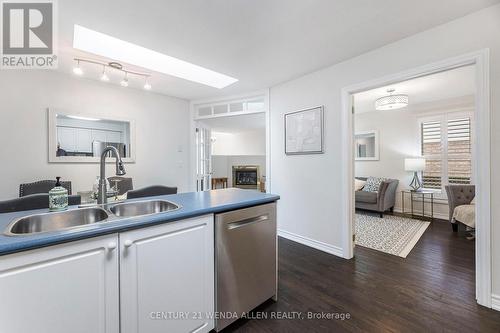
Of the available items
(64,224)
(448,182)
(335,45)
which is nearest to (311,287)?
(64,224)

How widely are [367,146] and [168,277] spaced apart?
564cm

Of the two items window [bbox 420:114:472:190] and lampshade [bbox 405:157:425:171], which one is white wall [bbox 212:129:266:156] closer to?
lampshade [bbox 405:157:425:171]

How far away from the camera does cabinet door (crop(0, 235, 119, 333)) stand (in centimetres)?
83

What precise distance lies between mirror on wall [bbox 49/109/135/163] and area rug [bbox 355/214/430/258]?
3.97 meters

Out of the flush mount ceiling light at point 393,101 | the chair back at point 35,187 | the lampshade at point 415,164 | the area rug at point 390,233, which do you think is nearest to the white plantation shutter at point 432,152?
the lampshade at point 415,164

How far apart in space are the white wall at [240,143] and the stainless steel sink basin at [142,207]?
19.7ft

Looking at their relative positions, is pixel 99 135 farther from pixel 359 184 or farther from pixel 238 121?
pixel 359 184

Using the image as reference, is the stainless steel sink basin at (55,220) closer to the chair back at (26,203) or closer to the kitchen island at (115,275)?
the kitchen island at (115,275)

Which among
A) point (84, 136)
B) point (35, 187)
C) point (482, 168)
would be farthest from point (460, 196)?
point (35, 187)

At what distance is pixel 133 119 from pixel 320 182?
3159 millimetres

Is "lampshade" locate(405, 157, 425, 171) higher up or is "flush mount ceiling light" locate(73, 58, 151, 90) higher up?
"flush mount ceiling light" locate(73, 58, 151, 90)

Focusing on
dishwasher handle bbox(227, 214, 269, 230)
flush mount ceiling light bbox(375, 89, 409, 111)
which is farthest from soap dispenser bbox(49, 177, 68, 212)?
flush mount ceiling light bbox(375, 89, 409, 111)

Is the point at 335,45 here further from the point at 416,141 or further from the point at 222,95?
the point at 416,141

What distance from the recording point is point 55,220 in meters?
1.29
